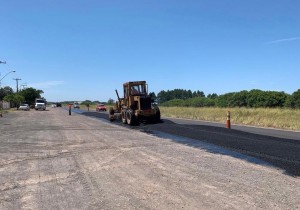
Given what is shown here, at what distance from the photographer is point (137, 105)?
29281 millimetres

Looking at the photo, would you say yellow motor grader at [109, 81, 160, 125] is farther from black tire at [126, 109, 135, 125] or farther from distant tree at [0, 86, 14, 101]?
distant tree at [0, 86, 14, 101]

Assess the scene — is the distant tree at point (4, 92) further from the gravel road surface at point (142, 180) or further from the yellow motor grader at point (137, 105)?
the gravel road surface at point (142, 180)

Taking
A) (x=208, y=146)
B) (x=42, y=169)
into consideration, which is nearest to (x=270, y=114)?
(x=208, y=146)

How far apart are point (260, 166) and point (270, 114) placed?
2957cm

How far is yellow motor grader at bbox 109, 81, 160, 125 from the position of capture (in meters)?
28.9

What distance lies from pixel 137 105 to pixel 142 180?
797 inches

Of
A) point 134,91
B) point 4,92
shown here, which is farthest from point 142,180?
point 4,92

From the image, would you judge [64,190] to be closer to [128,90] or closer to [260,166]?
[260,166]

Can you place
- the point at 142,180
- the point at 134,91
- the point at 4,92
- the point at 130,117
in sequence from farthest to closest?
the point at 4,92 → the point at 134,91 → the point at 130,117 → the point at 142,180

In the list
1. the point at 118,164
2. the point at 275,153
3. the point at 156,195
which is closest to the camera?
the point at 156,195

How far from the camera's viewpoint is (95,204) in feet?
23.6

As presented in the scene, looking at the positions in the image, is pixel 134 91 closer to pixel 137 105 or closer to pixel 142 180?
pixel 137 105

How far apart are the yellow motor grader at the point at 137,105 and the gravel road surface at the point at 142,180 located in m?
14.2

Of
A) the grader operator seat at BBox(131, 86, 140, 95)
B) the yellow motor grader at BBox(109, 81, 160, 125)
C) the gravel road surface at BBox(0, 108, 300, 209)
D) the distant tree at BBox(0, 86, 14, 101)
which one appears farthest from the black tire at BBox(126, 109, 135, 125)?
the distant tree at BBox(0, 86, 14, 101)
